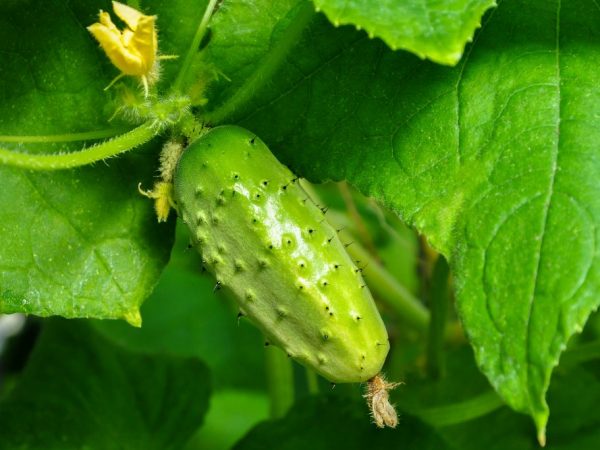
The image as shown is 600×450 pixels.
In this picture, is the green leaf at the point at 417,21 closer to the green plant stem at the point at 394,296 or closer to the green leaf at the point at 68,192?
the green leaf at the point at 68,192

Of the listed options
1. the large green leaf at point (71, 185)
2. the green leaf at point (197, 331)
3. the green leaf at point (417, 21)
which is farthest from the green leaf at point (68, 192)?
the green leaf at point (197, 331)

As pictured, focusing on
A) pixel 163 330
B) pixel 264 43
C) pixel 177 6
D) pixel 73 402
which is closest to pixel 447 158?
pixel 264 43

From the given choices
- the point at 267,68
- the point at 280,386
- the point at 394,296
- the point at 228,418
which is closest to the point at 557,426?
the point at 394,296

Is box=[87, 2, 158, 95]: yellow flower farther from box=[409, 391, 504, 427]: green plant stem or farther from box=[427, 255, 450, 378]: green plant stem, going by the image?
box=[409, 391, 504, 427]: green plant stem

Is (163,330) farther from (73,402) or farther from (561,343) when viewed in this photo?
(561,343)

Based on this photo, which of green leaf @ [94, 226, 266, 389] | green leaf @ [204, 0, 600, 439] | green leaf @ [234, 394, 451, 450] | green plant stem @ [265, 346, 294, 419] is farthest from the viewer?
green leaf @ [94, 226, 266, 389]

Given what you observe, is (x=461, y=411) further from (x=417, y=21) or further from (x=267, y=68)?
(x=417, y=21)

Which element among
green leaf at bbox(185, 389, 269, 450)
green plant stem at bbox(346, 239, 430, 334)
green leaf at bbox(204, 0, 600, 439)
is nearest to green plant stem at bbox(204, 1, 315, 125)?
green leaf at bbox(204, 0, 600, 439)
